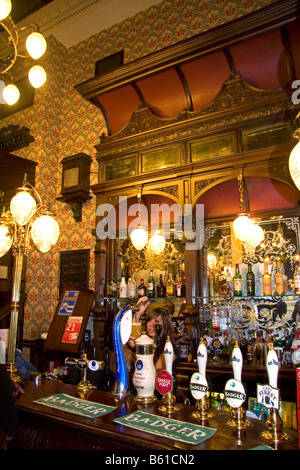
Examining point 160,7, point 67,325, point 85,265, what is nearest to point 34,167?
point 85,265

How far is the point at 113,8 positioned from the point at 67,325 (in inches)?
224

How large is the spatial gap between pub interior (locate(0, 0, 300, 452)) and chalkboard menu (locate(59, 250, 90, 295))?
41mm

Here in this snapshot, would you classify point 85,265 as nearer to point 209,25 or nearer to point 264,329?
point 264,329

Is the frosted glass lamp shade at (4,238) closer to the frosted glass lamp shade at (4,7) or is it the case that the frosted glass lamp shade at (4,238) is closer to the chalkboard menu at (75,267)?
the frosted glass lamp shade at (4,7)

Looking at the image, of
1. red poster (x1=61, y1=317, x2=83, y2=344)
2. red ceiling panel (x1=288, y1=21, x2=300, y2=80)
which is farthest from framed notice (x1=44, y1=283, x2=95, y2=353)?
red ceiling panel (x1=288, y1=21, x2=300, y2=80)

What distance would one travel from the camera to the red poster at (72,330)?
4785 millimetres

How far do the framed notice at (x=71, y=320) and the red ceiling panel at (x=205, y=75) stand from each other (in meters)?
3.24

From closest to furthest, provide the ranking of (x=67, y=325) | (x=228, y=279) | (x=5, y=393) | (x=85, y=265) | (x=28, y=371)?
(x=5, y=393), (x=28, y=371), (x=228, y=279), (x=67, y=325), (x=85, y=265)

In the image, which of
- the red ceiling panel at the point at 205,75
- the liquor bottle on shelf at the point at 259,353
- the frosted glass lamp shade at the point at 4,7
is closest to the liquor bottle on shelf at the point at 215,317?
the liquor bottle on shelf at the point at 259,353

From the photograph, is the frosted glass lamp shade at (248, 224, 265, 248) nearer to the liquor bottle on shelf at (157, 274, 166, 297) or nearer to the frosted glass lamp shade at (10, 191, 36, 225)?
the liquor bottle on shelf at (157, 274, 166, 297)

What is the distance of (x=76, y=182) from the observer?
5797 mm

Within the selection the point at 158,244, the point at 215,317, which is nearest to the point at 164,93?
the point at 158,244

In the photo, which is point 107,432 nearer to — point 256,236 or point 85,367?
point 85,367

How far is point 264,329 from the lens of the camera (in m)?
4.12
